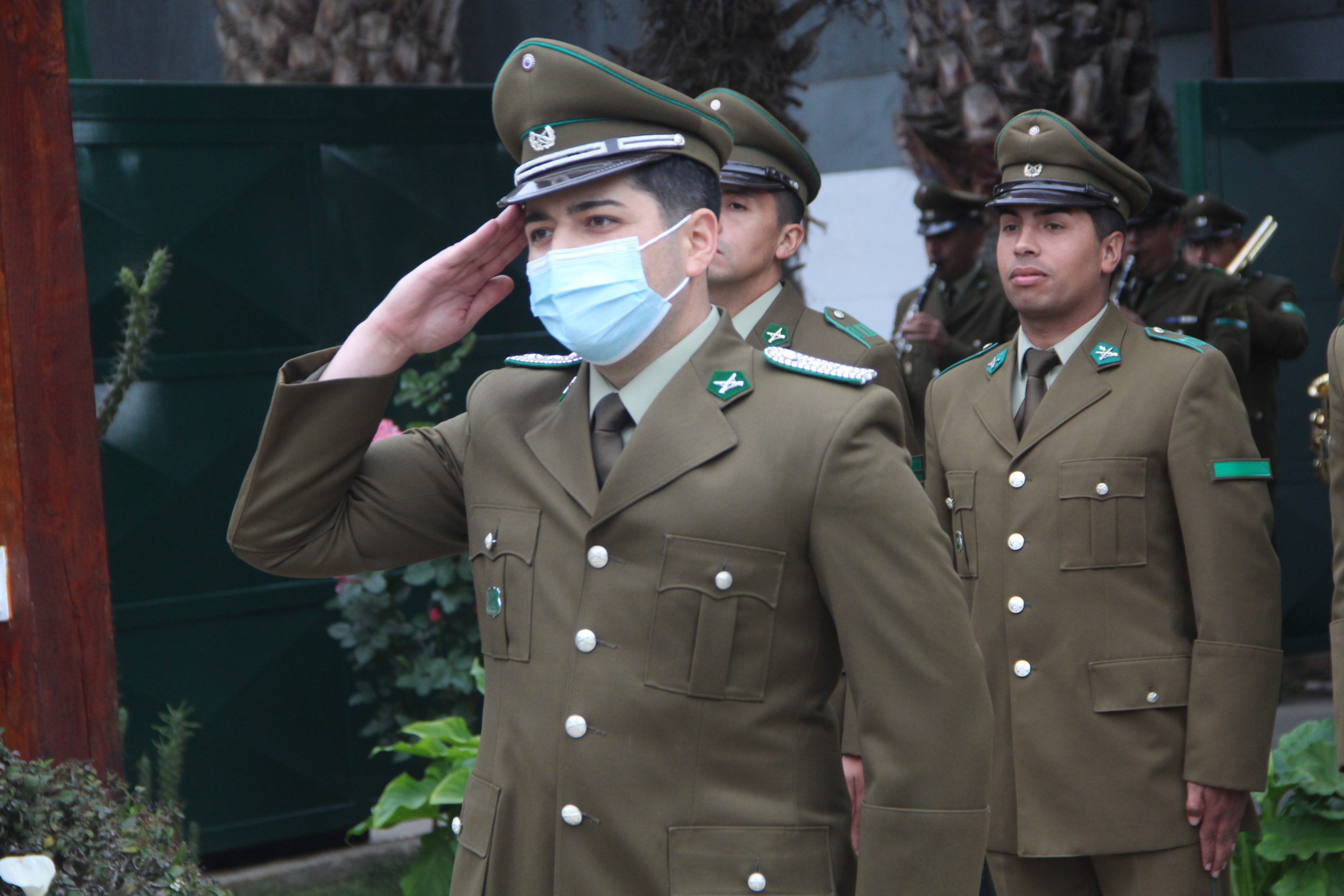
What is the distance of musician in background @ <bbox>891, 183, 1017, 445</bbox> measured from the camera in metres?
6.73

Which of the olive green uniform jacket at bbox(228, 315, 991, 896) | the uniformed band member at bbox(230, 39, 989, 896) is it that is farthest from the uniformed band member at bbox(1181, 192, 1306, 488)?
the olive green uniform jacket at bbox(228, 315, 991, 896)

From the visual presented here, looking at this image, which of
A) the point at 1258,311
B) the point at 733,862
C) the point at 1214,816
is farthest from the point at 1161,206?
the point at 733,862

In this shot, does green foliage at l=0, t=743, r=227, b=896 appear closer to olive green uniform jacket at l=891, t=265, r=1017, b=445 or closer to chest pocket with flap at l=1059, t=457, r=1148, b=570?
chest pocket with flap at l=1059, t=457, r=1148, b=570

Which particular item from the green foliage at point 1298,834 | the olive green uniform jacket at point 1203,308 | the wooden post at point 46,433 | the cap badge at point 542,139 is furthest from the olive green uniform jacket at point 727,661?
the olive green uniform jacket at point 1203,308

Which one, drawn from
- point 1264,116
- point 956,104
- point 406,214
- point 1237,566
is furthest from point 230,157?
point 1264,116

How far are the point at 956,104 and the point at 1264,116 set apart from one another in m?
1.42

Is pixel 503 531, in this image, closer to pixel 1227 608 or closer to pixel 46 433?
pixel 1227 608

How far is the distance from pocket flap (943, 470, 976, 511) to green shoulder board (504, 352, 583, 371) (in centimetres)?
143

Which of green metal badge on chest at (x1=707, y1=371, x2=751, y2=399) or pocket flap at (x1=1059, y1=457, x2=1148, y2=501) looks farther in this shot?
pocket flap at (x1=1059, y1=457, x2=1148, y2=501)

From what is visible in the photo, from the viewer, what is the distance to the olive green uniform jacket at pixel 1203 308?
22.6 ft

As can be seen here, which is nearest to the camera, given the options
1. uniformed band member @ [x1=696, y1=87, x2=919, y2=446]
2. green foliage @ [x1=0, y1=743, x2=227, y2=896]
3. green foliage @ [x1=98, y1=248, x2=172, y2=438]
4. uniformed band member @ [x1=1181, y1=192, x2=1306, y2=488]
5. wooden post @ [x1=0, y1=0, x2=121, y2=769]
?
green foliage @ [x1=0, y1=743, x2=227, y2=896]

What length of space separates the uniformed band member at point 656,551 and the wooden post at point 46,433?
154 centimetres

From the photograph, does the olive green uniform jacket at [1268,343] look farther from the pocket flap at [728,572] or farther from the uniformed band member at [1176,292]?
the pocket flap at [728,572]

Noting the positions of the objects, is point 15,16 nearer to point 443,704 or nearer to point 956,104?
point 443,704
